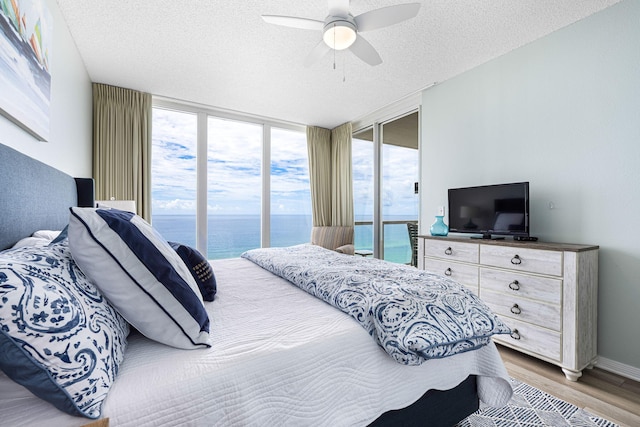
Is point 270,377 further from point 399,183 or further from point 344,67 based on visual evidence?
point 399,183

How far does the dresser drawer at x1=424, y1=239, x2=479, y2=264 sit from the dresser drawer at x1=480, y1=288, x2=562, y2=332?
0.99 feet

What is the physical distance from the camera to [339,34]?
1959 mm

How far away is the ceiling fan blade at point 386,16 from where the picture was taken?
1734mm

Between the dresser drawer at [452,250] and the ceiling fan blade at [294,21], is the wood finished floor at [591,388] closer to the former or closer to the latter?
the dresser drawer at [452,250]

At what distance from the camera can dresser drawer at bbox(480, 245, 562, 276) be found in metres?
2.00

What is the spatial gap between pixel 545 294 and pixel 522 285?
15cm

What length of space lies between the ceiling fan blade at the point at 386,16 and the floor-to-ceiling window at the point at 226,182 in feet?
9.24

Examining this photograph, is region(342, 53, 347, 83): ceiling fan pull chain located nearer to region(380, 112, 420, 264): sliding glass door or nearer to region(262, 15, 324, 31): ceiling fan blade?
region(262, 15, 324, 31): ceiling fan blade

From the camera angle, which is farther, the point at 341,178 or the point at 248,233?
the point at 341,178

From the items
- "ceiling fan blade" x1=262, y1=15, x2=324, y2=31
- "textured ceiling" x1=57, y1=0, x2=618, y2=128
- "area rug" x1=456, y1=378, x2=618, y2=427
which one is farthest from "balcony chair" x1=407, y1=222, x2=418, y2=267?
"ceiling fan blade" x1=262, y1=15, x2=324, y2=31

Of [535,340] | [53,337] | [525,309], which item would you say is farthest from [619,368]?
[53,337]

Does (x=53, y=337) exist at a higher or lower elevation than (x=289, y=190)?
lower

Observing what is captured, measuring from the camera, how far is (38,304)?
23.0 inches

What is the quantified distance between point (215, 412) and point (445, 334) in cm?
80
